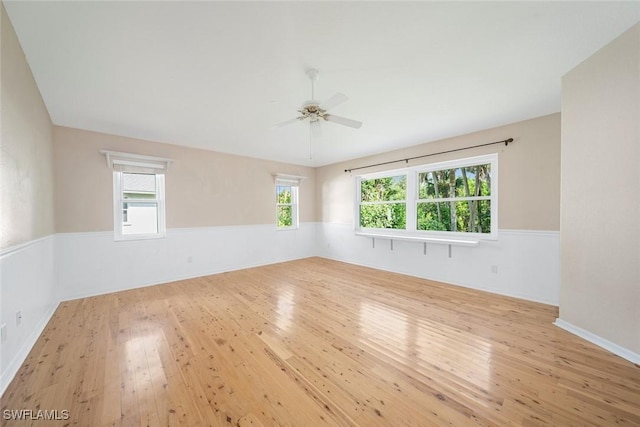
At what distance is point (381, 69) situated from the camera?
2.13 m

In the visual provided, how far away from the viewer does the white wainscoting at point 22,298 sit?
1648 millimetres

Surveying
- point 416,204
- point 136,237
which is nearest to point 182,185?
point 136,237

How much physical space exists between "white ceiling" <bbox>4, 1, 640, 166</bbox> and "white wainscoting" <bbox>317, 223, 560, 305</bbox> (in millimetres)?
1804

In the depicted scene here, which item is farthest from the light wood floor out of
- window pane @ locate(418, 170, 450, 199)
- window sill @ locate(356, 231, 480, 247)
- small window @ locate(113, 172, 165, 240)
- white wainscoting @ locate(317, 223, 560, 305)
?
window pane @ locate(418, 170, 450, 199)

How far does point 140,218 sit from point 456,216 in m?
5.51

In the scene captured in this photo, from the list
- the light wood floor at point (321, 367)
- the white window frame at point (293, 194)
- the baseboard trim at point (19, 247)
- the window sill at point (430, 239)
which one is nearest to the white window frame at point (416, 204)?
the window sill at point (430, 239)

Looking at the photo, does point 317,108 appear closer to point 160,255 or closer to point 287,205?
point 160,255

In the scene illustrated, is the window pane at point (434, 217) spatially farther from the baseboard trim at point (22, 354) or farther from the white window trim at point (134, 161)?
the baseboard trim at point (22, 354)

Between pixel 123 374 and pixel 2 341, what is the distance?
79 cm

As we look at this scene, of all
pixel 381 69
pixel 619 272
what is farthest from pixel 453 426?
pixel 381 69

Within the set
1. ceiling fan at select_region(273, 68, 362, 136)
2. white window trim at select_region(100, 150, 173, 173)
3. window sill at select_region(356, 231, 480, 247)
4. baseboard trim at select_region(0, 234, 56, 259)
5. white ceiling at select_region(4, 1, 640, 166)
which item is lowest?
window sill at select_region(356, 231, 480, 247)

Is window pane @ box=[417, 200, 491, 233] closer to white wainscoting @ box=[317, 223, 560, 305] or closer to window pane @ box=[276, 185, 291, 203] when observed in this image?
white wainscoting @ box=[317, 223, 560, 305]

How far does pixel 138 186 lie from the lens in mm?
4016

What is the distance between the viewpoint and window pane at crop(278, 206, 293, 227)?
5.98 m
